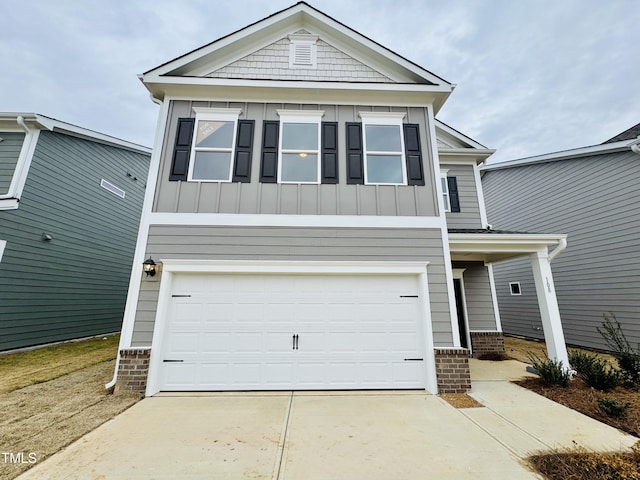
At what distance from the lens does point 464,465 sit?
2.71 meters

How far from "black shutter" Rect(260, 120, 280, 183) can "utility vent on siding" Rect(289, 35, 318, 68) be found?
1798 mm

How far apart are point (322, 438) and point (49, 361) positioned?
291 inches

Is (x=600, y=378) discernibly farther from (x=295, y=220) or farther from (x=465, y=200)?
(x=295, y=220)

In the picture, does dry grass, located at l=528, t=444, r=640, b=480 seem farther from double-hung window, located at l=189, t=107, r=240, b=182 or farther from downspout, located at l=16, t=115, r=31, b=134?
downspout, located at l=16, t=115, r=31, b=134

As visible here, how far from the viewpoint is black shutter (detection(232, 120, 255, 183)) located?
564 centimetres

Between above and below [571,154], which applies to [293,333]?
below

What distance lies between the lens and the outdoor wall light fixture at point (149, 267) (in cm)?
500

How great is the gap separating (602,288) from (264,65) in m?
11.4

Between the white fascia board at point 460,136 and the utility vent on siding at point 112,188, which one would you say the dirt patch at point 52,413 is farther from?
the white fascia board at point 460,136

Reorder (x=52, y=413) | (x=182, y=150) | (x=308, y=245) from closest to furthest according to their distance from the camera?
(x=52, y=413) → (x=308, y=245) → (x=182, y=150)

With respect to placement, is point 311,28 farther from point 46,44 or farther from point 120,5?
point 46,44

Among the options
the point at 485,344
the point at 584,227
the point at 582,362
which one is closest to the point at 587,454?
the point at 582,362

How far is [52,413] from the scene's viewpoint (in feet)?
12.6

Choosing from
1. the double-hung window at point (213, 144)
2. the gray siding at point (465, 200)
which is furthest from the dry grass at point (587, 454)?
the double-hung window at point (213, 144)
